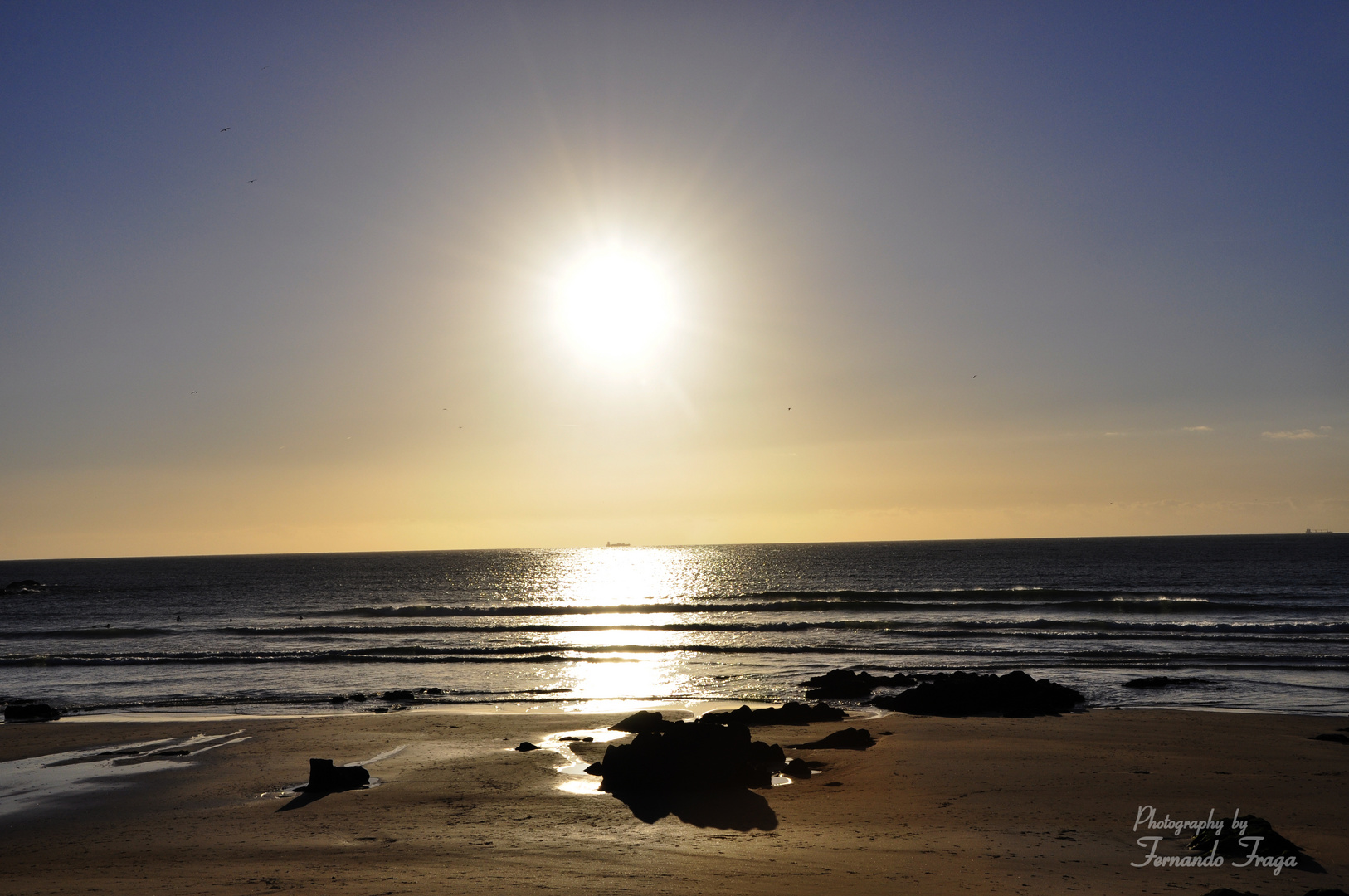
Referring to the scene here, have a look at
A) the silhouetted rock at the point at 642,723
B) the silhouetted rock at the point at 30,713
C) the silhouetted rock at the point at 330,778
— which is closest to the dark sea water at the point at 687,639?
the silhouetted rock at the point at 30,713

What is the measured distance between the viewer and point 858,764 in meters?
18.4

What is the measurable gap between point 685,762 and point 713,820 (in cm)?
193

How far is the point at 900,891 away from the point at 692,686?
21.0 metres

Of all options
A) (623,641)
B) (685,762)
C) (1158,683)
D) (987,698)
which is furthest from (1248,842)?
(623,641)

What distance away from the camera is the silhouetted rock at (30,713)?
2550 centimetres

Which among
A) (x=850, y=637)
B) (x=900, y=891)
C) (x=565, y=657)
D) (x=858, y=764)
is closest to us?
(x=900, y=891)

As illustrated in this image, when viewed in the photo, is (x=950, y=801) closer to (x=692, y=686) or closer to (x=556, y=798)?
(x=556, y=798)

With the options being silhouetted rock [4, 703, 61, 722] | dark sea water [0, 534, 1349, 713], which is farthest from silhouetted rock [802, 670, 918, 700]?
silhouetted rock [4, 703, 61, 722]

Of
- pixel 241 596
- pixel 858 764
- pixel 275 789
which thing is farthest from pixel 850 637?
pixel 241 596

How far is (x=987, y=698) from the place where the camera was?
25828 millimetres

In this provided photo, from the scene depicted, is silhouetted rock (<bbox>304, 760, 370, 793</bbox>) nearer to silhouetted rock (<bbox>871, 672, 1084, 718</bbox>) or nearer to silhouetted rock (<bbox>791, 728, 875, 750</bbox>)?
silhouetted rock (<bbox>791, 728, 875, 750</bbox>)

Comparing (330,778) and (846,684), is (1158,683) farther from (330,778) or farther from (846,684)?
(330,778)

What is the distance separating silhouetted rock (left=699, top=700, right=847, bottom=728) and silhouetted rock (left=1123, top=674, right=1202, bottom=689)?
11852mm
